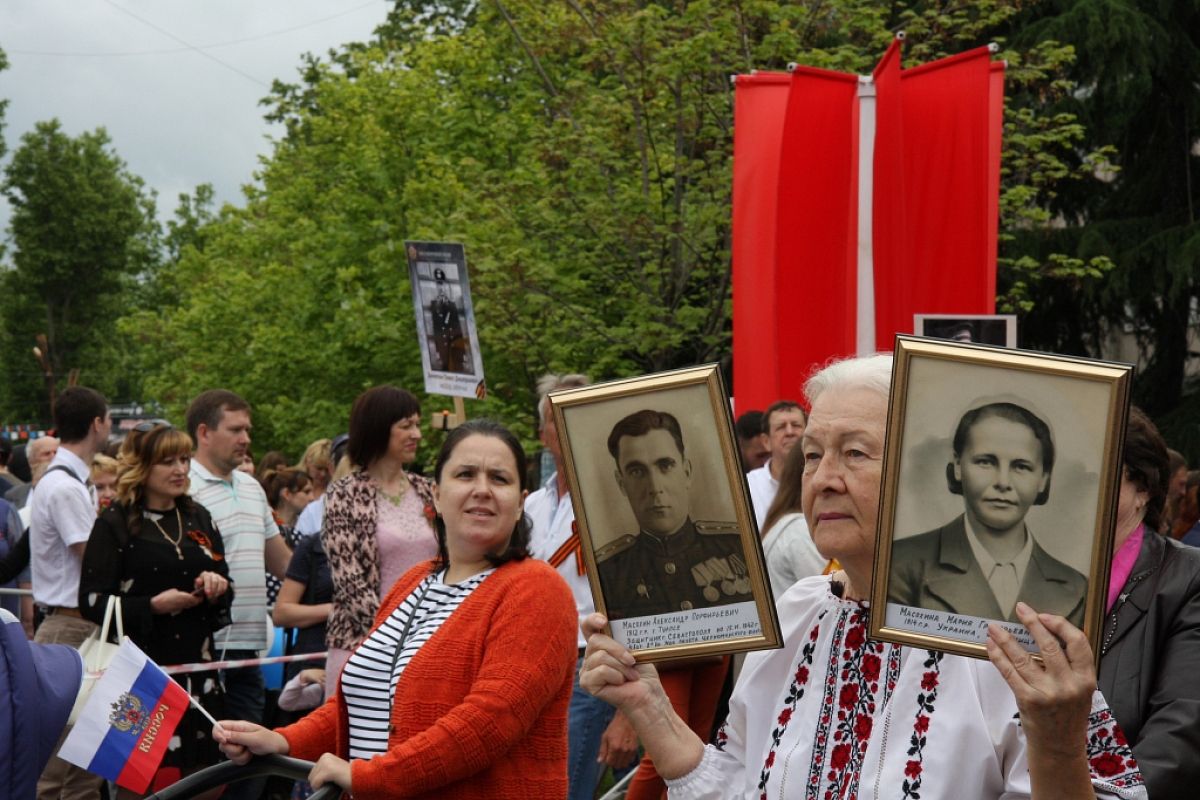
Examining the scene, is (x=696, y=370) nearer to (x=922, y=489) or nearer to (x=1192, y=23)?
(x=922, y=489)

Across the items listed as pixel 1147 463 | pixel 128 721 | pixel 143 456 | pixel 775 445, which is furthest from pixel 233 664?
pixel 1147 463

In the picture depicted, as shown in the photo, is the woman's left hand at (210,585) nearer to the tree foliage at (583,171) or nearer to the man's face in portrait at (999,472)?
the man's face in portrait at (999,472)

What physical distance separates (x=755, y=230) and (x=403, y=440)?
18.1ft

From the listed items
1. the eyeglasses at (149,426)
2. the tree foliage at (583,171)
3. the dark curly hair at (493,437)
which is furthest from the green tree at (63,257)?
Answer: the dark curly hair at (493,437)

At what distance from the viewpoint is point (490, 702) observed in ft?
13.0

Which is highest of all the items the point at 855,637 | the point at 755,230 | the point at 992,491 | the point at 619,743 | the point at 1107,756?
the point at 755,230

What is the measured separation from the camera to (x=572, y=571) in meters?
7.36

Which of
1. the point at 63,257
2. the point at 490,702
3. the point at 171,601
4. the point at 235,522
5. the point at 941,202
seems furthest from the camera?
the point at 63,257

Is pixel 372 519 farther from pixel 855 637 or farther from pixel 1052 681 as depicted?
pixel 1052 681

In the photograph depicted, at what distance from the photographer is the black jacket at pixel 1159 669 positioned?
142 inches

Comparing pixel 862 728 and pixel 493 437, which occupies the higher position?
pixel 493 437

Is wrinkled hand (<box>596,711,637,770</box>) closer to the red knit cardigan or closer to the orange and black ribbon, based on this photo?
the orange and black ribbon

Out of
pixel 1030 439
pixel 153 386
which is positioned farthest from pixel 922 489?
pixel 153 386

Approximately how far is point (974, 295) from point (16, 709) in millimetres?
9652
